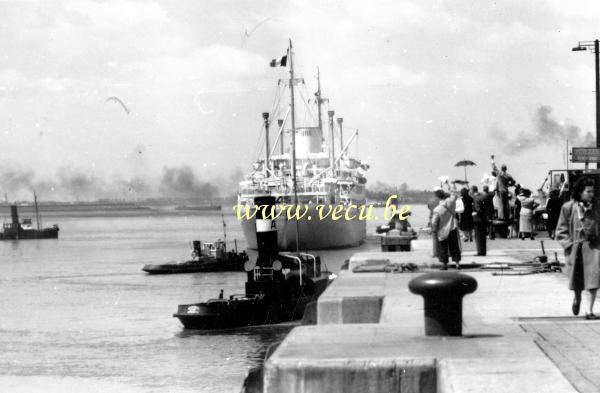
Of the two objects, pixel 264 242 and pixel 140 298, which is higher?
pixel 264 242

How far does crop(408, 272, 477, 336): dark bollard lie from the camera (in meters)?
9.66

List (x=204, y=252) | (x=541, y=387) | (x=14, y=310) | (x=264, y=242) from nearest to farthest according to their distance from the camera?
(x=541, y=387) < (x=264, y=242) < (x=14, y=310) < (x=204, y=252)

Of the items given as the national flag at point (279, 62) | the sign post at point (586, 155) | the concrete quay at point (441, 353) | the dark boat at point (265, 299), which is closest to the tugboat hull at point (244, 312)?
the dark boat at point (265, 299)

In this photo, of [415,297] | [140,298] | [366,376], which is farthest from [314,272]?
[366,376]

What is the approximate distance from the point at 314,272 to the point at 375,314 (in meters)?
21.3

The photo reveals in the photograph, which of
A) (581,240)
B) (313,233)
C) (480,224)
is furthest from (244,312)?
(313,233)

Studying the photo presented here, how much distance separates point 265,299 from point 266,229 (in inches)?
171

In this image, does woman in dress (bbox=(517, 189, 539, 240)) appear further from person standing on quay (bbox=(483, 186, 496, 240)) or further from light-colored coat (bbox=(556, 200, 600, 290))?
light-colored coat (bbox=(556, 200, 600, 290))

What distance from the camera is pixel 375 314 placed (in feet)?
44.0

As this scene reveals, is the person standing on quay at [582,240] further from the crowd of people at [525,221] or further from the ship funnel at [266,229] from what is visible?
the ship funnel at [266,229]

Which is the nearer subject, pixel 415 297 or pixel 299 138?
pixel 415 297

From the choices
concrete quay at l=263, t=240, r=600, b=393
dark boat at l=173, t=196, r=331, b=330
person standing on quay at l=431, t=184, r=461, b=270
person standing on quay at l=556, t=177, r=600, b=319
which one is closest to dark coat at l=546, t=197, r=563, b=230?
dark boat at l=173, t=196, r=331, b=330

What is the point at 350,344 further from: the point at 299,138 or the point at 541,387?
the point at 299,138

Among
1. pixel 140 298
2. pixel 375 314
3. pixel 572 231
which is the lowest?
pixel 140 298
